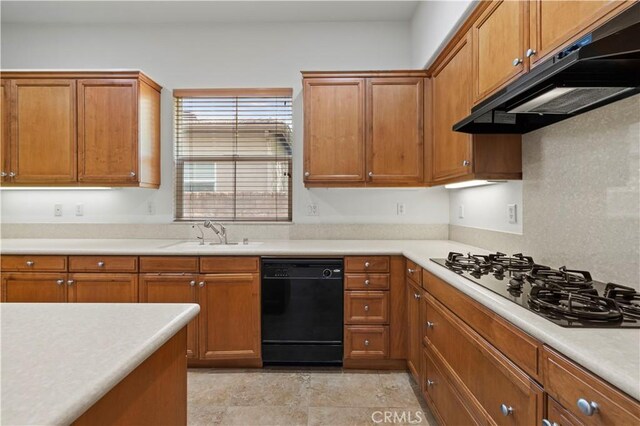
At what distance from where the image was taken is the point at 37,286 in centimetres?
264

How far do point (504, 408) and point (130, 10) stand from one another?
401 cm

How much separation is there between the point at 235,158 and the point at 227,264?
48.4 inches

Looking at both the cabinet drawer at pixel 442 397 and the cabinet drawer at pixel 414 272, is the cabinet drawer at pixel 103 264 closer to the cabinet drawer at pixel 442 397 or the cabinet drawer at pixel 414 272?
the cabinet drawer at pixel 414 272

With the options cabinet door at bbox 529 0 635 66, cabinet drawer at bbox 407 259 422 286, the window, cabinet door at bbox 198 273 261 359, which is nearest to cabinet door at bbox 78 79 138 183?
the window

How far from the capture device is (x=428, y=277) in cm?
206

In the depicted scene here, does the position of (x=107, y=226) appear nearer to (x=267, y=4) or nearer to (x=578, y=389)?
(x=267, y=4)

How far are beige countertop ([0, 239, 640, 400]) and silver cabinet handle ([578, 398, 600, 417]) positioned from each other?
3.1 inches

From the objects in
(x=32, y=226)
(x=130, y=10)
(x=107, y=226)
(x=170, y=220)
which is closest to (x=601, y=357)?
(x=170, y=220)

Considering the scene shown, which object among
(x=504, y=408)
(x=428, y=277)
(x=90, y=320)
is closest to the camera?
(x=90, y=320)

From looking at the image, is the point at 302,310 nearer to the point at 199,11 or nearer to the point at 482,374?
the point at 482,374

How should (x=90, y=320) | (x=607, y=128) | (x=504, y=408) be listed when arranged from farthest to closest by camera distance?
1. (x=607, y=128)
2. (x=504, y=408)
3. (x=90, y=320)

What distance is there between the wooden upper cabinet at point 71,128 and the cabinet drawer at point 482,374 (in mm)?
2705

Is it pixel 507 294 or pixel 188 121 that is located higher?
pixel 188 121

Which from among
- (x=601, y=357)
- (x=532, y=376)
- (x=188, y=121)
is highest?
(x=188, y=121)
